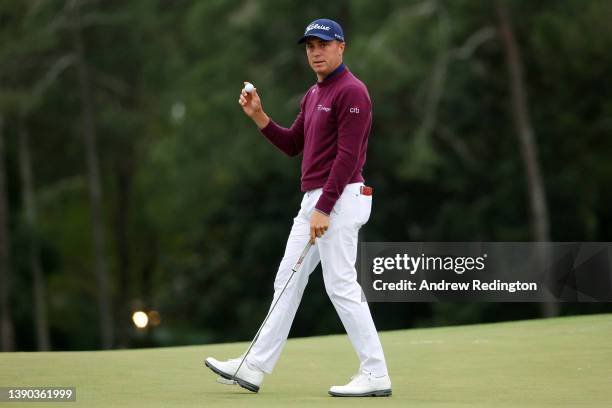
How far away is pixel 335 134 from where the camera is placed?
793 centimetres

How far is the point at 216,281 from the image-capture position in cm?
4272

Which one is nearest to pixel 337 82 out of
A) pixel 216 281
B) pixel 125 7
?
pixel 216 281

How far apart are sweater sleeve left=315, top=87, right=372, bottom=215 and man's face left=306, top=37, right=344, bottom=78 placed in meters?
0.22

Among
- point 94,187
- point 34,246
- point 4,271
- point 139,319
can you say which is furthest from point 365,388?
point 34,246

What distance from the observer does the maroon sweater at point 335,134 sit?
7758 mm

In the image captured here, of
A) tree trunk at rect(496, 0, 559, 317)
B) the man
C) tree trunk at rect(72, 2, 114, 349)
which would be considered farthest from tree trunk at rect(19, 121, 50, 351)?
the man

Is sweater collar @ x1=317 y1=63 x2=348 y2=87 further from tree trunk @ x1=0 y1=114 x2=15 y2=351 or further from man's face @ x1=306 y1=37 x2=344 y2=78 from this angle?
tree trunk @ x1=0 y1=114 x2=15 y2=351

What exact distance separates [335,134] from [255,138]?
2957 centimetres

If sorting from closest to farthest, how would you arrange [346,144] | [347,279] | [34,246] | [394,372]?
[346,144] < [347,279] < [394,372] < [34,246]

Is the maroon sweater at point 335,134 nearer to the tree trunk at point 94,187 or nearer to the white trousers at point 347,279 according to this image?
the white trousers at point 347,279

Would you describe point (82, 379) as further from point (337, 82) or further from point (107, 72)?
point (107, 72)

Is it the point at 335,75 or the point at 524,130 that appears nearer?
the point at 335,75

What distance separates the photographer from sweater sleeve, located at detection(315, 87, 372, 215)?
7.75m

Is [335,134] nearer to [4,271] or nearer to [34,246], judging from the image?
[4,271]
